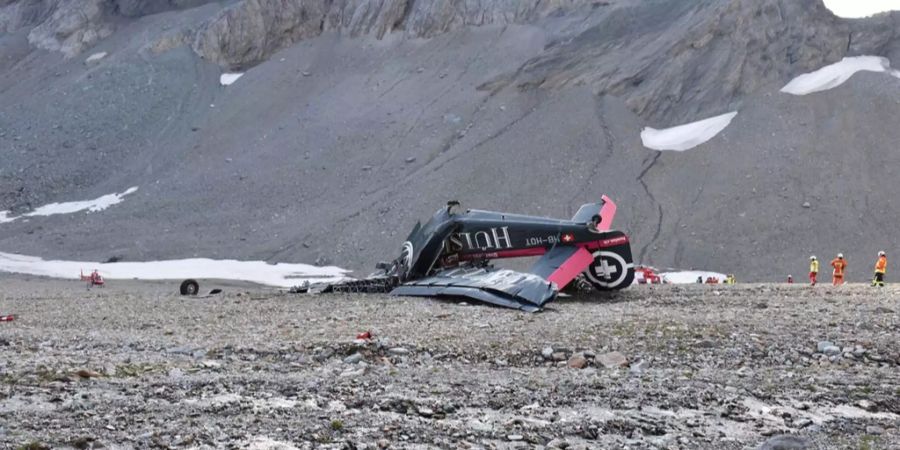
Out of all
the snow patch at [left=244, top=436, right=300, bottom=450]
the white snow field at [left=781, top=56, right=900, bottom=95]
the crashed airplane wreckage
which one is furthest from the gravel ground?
the white snow field at [left=781, top=56, right=900, bottom=95]

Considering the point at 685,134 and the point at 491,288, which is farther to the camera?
the point at 685,134

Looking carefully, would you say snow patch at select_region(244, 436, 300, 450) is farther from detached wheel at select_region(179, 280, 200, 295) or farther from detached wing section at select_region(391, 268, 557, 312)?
detached wheel at select_region(179, 280, 200, 295)

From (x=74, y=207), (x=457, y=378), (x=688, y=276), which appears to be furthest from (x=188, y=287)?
(x=74, y=207)

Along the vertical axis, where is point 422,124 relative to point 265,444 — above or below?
above

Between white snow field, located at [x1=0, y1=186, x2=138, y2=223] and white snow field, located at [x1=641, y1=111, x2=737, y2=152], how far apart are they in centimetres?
3757

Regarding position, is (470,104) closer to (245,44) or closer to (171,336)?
(245,44)

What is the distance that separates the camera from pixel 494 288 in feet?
72.3

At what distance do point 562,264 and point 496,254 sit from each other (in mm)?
2408

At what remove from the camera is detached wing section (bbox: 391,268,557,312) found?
2116 cm

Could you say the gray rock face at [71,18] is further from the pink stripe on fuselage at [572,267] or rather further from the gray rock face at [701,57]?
the pink stripe on fuselage at [572,267]

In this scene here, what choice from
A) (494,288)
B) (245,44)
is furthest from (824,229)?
(245,44)

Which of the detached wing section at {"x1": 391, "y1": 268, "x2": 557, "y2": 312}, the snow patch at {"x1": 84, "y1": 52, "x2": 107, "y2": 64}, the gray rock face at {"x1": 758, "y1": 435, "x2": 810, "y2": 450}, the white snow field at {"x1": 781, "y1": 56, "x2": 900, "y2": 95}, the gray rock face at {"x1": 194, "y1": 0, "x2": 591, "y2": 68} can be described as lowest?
the gray rock face at {"x1": 758, "y1": 435, "x2": 810, "y2": 450}

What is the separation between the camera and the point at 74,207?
69688 millimetres

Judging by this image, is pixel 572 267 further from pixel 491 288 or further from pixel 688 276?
pixel 688 276
